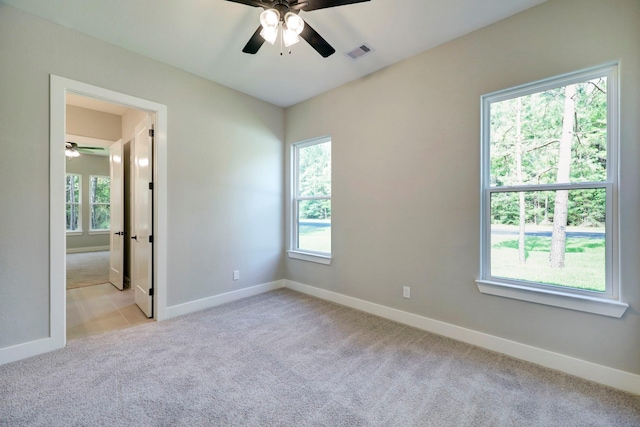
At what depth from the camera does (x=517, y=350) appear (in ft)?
7.47

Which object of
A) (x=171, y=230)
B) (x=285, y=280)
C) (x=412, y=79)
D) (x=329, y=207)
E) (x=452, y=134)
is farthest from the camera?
(x=285, y=280)

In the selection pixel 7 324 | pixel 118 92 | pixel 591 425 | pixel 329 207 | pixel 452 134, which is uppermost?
pixel 118 92

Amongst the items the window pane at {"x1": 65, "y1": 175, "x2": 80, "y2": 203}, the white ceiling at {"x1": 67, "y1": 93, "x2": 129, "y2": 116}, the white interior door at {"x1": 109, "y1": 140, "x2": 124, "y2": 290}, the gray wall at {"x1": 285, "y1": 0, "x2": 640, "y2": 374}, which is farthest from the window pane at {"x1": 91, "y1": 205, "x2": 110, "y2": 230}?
the gray wall at {"x1": 285, "y1": 0, "x2": 640, "y2": 374}

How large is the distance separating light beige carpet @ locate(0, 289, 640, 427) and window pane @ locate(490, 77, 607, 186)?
158cm

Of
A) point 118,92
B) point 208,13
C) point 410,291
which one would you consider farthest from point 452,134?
point 118,92

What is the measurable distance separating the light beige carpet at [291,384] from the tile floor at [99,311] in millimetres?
284

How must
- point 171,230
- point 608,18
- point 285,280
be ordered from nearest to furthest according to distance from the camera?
point 608,18, point 171,230, point 285,280

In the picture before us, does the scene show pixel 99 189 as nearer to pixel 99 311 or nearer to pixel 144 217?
pixel 99 311

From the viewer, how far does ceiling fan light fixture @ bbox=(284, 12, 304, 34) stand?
175cm

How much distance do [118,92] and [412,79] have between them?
10.0 feet

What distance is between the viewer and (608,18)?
1920 millimetres

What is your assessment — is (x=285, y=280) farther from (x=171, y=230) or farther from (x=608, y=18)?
(x=608, y=18)

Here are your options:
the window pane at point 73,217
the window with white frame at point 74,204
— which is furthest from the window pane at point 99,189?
the window pane at point 73,217

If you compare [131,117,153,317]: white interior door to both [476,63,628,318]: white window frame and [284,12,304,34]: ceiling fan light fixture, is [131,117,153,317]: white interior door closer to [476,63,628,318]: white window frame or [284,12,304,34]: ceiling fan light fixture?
[284,12,304,34]: ceiling fan light fixture
